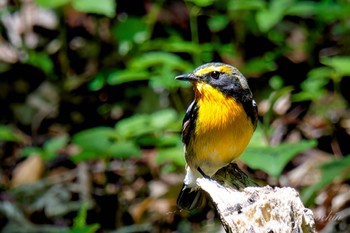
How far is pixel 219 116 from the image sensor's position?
4.59 metres

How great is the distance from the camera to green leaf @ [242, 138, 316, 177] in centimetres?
550

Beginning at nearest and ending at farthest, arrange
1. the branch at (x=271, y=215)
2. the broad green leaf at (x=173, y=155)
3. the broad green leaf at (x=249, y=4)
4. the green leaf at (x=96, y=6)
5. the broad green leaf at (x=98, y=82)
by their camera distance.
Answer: the branch at (x=271, y=215) → the broad green leaf at (x=173, y=155) → the green leaf at (x=96, y=6) → the broad green leaf at (x=249, y=4) → the broad green leaf at (x=98, y=82)

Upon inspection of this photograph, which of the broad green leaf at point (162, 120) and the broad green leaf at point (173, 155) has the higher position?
the broad green leaf at point (162, 120)

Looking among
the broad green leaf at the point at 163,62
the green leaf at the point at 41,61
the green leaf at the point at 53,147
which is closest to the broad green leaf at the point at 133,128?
the broad green leaf at the point at 163,62

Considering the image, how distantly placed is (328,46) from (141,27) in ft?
6.98

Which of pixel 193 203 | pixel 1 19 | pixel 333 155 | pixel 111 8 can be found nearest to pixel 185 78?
pixel 193 203

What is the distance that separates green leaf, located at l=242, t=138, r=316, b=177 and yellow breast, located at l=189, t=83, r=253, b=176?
81 cm

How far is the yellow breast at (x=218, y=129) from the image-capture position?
4.55 metres

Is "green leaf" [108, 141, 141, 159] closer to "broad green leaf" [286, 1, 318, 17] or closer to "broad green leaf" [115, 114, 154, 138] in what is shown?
"broad green leaf" [115, 114, 154, 138]

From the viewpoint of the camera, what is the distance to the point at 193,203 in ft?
17.7

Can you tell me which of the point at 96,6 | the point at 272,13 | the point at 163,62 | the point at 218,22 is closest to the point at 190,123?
the point at 163,62

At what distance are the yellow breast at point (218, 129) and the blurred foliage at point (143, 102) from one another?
0.88 meters

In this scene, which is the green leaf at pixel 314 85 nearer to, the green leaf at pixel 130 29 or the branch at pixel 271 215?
the green leaf at pixel 130 29

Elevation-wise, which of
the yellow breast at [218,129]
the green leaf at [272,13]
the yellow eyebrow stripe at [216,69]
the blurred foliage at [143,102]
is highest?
the yellow eyebrow stripe at [216,69]
